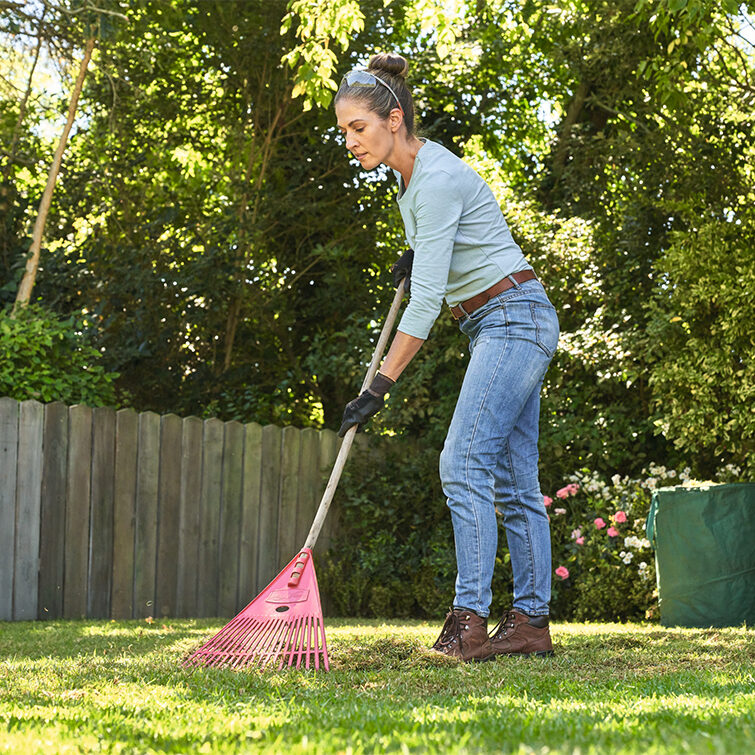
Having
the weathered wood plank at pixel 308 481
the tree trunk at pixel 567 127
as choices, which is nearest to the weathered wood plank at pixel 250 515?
the weathered wood plank at pixel 308 481

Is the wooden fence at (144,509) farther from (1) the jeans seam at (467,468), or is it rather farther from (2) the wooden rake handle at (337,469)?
(1) the jeans seam at (467,468)

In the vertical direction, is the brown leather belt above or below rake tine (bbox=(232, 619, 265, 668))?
above

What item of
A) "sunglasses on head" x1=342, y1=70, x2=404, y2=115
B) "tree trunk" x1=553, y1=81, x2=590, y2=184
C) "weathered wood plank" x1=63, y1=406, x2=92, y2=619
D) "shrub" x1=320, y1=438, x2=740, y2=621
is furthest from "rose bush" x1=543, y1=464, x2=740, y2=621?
"tree trunk" x1=553, y1=81, x2=590, y2=184

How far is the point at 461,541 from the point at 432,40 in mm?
7424

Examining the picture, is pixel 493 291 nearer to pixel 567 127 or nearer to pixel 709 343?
pixel 709 343

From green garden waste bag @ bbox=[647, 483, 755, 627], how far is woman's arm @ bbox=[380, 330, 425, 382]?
9.21 feet

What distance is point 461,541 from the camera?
322 centimetres

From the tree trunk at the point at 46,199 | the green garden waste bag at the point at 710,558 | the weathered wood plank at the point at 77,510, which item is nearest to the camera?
the green garden waste bag at the point at 710,558

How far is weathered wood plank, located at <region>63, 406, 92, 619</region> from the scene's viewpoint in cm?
582

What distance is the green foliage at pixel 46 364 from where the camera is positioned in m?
5.95

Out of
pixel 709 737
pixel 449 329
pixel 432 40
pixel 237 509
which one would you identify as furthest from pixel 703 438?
pixel 432 40

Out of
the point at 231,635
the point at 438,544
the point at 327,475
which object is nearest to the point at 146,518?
the point at 327,475

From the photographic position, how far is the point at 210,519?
6.45 metres

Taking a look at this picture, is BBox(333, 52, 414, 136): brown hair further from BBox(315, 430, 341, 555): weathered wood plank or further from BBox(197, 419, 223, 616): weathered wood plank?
BBox(315, 430, 341, 555): weathered wood plank
